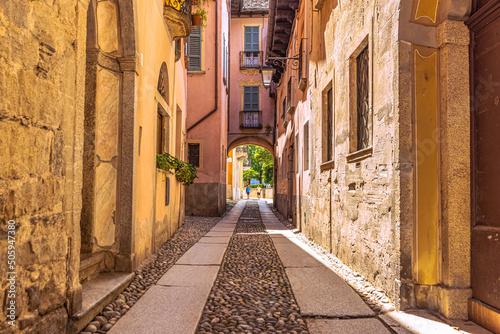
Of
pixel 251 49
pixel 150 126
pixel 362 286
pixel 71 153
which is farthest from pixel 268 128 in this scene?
pixel 71 153

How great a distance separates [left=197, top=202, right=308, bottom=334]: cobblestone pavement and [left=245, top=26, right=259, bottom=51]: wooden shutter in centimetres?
1698

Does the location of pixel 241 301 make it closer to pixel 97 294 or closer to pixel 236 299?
pixel 236 299

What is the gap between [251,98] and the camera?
66.5ft

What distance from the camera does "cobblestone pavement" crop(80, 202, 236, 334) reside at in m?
2.85

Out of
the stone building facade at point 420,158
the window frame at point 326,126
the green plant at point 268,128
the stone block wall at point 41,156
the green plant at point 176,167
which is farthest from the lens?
the green plant at point 268,128

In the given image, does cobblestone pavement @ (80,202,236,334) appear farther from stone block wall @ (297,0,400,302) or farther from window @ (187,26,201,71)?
window @ (187,26,201,71)

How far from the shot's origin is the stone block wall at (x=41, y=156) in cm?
200

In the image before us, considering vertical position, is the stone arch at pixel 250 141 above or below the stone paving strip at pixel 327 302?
above

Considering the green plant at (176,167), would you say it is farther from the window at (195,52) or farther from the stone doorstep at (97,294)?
the window at (195,52)

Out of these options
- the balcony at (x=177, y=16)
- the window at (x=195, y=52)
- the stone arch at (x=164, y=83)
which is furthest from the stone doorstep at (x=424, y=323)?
the window at (x=195, y=52)

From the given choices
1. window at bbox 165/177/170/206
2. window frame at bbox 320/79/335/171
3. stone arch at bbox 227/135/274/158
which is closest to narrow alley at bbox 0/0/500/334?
window frame at bbox 320/79/335/171

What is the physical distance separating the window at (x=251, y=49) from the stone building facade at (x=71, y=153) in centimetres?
1586

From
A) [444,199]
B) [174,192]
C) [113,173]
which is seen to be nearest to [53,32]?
[113,173]

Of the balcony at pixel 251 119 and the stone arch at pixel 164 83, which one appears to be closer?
the stone arch at pixel 164 83
